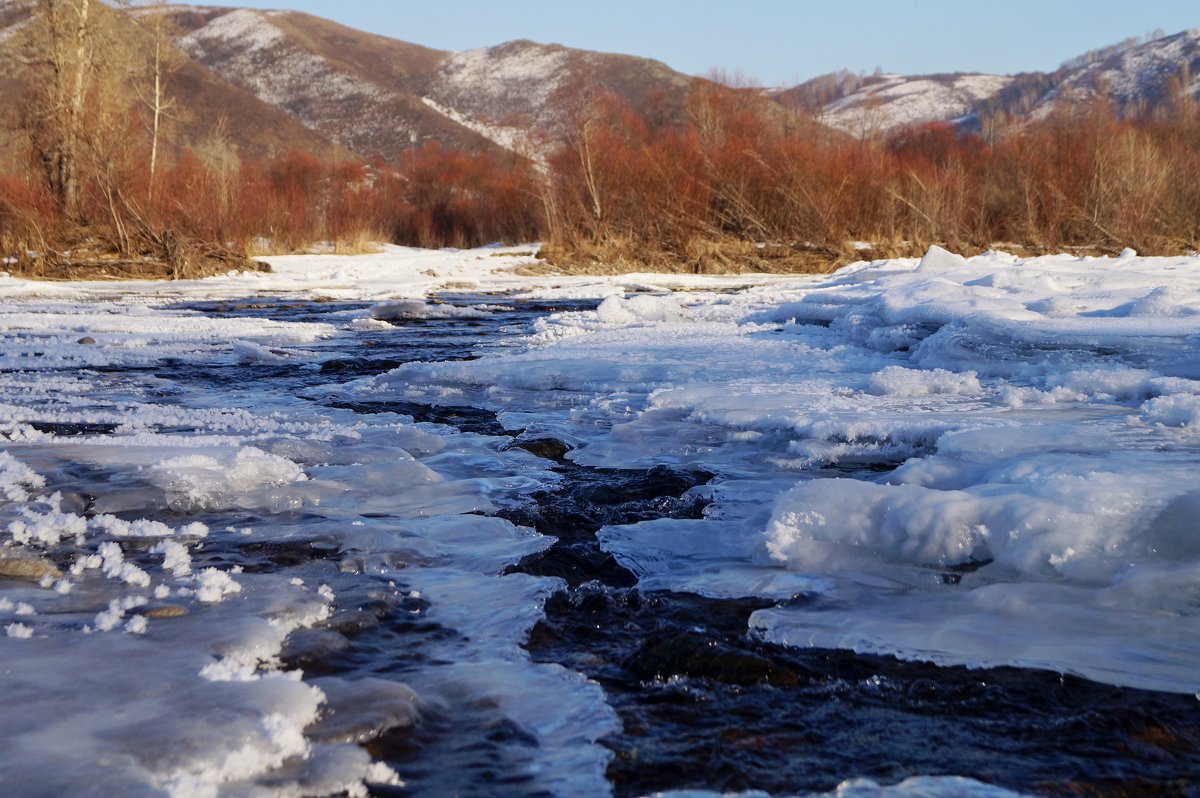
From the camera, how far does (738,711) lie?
150 centimetres

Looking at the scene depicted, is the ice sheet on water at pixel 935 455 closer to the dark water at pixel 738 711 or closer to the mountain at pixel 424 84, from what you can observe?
the dark water at pixel 738 711

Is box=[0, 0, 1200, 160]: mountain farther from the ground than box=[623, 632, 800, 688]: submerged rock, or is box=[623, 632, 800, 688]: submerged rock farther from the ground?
box=[0, 0, 1200, 160]: mountain

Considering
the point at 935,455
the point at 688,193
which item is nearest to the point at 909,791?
the point at 935,455

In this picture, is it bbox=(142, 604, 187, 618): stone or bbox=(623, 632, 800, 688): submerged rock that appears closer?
bbox=(623, 632, 800, 688): submerged rock

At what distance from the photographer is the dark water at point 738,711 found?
1312mm

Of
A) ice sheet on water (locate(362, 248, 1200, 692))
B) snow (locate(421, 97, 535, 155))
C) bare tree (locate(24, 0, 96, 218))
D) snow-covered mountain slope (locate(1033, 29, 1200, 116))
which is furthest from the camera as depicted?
snow-covered mountain slope (locate(1033, 29, 1200, 116))

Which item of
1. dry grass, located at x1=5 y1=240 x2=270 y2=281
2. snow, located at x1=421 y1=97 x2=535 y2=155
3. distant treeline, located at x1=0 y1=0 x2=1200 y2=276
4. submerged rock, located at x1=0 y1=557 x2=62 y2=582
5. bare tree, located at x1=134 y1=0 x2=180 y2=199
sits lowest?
submerged rock, located at x1=0 y1=557 x2=62 y2=582

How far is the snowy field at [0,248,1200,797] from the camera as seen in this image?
1437mm

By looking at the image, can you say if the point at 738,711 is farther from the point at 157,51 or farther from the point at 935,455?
the point at 157,51

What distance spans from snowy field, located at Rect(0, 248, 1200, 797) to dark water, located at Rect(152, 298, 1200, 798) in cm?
4

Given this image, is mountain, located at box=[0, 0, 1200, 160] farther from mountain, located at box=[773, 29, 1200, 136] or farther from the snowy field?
the snowy field

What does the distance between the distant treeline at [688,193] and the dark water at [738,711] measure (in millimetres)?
13692

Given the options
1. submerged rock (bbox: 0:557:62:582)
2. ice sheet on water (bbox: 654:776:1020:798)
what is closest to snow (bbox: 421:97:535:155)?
submerged rock (bbox: 0:557:62:582)

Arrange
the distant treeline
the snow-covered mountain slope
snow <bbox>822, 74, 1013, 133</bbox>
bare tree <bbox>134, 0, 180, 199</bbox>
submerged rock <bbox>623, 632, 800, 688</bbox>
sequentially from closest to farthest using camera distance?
submerged rock <bbox>623, 632, 800, 688</bbox> → the distant treeline → bare tree <bbox>134, 0, 180, 199</bbox> → the snow-covered mountain slope → snow <bbox>822, 74, 1013, 133</bbox>
